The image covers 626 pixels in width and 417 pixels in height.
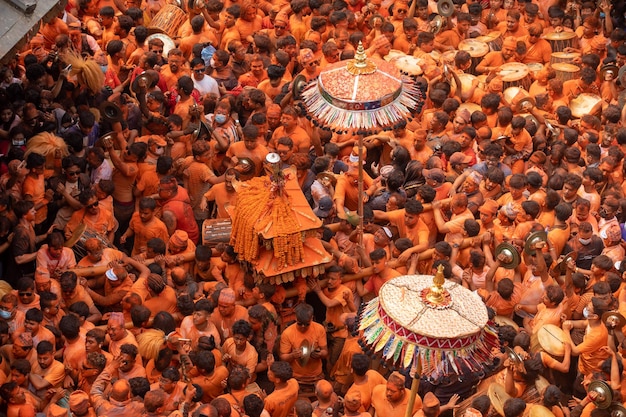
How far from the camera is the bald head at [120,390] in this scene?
12.5m

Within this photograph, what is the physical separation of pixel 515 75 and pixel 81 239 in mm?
8202

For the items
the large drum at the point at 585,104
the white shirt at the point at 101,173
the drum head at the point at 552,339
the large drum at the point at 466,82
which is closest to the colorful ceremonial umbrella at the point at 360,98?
the drum head at the point at 552,339

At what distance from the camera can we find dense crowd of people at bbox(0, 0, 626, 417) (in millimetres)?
13266

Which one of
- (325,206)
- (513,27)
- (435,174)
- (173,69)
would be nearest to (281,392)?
(325,206)

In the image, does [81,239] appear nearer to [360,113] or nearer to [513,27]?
[360,113]

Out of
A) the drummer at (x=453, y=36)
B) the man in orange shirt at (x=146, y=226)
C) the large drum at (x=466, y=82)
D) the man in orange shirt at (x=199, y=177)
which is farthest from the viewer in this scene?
the drummer at (x=453, y=36)

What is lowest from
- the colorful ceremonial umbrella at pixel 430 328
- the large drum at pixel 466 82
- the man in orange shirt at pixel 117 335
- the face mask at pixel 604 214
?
the large drum at pixel 466 82

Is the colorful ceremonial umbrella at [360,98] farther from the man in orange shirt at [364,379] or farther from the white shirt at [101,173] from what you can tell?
the white shirt at [101,173]

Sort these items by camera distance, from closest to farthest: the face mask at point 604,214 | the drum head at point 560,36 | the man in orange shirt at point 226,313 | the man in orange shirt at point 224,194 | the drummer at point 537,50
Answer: the man in orange shirt at point 226,313, the face mask at point 604,214, the man in orange shirt at point 224,194, the drummer at point 537,50, the drum head at point 560,36

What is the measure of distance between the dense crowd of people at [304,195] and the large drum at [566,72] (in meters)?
0.04

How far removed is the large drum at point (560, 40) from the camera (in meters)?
Answer: 20.8

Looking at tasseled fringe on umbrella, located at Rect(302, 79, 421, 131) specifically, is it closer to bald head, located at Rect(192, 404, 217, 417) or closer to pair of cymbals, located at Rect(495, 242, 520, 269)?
pair of cymbals, located at Rect(495, 242, 520, 269)

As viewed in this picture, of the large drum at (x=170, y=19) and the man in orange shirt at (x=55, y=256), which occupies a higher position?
the man in orange shirt at (x=55, y=256)

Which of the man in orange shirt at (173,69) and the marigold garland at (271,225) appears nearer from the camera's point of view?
the marigold garland at (271,225)
